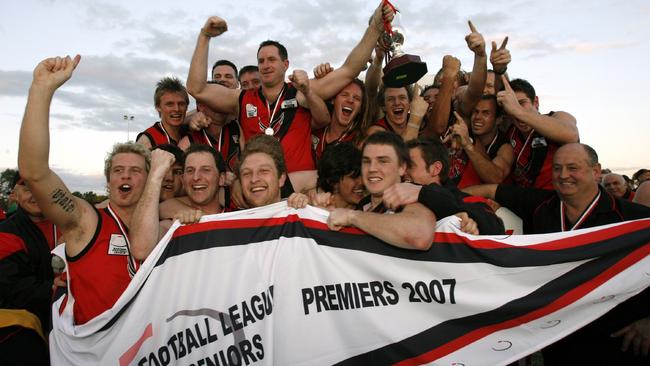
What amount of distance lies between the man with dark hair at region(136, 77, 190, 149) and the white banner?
9.47ft

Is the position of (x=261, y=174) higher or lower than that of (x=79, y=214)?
higher

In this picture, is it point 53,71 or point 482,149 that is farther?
point 482,149

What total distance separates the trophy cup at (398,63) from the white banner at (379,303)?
84.2 inches

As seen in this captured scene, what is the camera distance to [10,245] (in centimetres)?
441

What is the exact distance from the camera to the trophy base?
505 cm

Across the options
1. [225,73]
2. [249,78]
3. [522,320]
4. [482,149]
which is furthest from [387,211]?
[225,73]

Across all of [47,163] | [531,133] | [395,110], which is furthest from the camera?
[395,110]

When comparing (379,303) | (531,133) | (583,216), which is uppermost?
(531,133)

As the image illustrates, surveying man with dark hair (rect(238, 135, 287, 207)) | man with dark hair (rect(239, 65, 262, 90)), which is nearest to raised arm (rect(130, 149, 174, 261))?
man with dark hair (rect(238, 135, 287, 207))

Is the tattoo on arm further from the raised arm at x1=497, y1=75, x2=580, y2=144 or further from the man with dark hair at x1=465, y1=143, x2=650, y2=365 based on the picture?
the raised arm at x1=497, y1=75, x2=580, y2=144

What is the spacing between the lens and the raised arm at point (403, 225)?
3.25 meters

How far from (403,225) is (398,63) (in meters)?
2.40

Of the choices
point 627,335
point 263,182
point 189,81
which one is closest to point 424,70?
point 263,182

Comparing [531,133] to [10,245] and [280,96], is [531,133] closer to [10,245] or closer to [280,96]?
[280,96]
